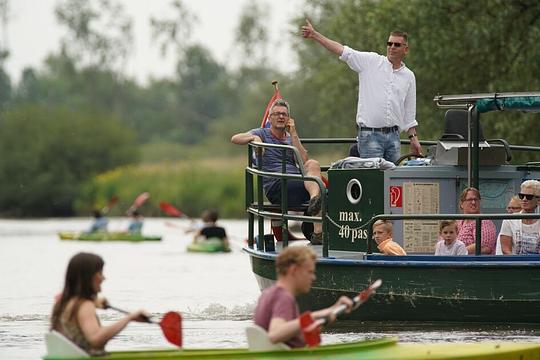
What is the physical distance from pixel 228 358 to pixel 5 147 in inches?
2318

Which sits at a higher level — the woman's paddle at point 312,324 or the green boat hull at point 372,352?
the woman's paddle at point 312,324

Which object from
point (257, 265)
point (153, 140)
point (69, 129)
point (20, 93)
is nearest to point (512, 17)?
point (257, 265)

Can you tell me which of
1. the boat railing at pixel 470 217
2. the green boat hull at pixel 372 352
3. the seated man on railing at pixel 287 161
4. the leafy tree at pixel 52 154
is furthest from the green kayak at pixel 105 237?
the green boat hull at pixel 372 352

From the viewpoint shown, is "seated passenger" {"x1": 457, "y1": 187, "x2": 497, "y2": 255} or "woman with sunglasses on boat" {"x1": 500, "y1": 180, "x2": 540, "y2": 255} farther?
"seated passenger" {"x1": 457, "y1": 187, "x2": 497, "y2": 255}

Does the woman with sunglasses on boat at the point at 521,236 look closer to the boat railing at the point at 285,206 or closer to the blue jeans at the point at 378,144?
the boat railing at the point at 285,206

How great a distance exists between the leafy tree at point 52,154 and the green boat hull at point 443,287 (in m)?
50.2

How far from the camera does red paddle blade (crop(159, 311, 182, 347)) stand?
32.3ft

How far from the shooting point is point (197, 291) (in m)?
20.8

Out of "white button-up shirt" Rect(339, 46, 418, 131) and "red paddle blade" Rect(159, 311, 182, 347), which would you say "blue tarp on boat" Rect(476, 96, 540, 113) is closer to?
"white button-up shirt" Rect(339, 46, 418, 131)

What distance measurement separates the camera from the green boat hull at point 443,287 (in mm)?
13492

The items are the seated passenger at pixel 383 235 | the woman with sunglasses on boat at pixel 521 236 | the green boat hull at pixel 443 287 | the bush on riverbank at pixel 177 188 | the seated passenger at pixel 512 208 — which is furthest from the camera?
the bush on riverbank at pixel 177 188

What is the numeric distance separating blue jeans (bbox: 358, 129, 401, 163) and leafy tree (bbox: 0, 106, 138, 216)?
49292mm

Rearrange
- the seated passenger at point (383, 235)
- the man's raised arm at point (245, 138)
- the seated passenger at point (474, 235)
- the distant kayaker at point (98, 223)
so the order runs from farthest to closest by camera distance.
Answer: the distant kayaker at point (98, 223) < the man's raised arm at point (245, 138) < the seated passenger at point (474, 235) < the seated passenger at point (383, 235)

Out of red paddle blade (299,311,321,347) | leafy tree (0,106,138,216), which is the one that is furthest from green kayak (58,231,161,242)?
red paddle blade (299,311,321,347)
